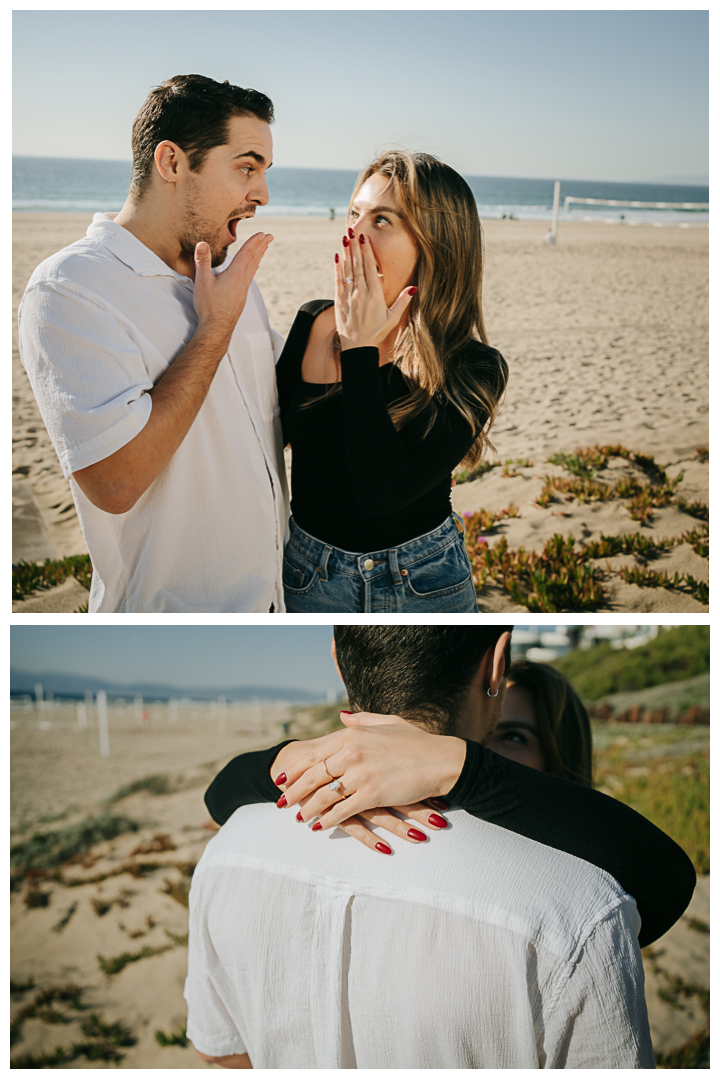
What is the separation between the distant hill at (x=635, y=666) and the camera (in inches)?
363

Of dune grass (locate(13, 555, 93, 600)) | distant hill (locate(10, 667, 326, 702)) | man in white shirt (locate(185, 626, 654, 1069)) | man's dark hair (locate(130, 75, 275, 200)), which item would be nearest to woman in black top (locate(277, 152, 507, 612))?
man's dark hair (locate(130, 75, 275, 200))

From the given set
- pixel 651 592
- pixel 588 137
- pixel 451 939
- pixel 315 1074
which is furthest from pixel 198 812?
pixel 588 137

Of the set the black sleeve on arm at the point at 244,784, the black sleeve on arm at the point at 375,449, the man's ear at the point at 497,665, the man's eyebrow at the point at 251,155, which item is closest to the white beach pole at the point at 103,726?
the black sleeve on arm at the point at 244,784

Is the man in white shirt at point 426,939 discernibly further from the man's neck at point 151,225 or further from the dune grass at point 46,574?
the dune grass at point 46,574

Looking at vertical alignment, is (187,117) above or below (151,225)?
above

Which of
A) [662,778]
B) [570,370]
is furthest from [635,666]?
[570,370]

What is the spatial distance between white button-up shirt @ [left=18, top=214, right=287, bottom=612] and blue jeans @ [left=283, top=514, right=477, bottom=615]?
0.09 meters

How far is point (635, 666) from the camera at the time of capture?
9.30 metres

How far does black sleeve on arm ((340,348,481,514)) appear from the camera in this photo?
6.49 ft

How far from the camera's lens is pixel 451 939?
135cm

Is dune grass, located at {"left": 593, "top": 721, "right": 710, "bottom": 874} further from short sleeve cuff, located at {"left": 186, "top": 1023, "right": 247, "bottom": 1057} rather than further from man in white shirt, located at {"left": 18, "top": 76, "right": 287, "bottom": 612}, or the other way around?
man in white shirt, located at {"left": 18, "top": 76, "right": 287, "bottom": 612}

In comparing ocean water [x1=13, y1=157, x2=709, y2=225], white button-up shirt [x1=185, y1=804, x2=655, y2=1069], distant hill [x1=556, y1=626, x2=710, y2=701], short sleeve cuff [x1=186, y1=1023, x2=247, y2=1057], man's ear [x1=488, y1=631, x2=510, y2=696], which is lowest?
distant hill [x1=556, y1=626, x2=710, y2=701]

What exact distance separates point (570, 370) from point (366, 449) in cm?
1003

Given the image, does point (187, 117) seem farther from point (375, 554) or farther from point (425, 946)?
point (425, 946)
